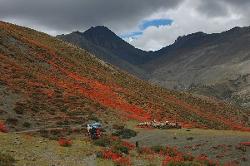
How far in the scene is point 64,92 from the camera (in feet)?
265

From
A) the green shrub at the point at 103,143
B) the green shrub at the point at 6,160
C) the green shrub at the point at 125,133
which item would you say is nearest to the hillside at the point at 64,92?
the green shrub at the point at 125,133

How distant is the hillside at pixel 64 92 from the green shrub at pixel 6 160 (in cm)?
3350

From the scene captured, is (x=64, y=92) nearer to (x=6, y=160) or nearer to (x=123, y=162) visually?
(x=123, y=162)

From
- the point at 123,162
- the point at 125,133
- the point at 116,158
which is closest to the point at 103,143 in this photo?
the point at 116,158

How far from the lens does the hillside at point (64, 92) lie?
6619 cm

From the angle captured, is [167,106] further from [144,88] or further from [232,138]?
[232,138]

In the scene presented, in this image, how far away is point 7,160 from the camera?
22875 millimetres

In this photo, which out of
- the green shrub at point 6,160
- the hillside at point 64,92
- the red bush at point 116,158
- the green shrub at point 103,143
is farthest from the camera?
the hillside at point 64,92

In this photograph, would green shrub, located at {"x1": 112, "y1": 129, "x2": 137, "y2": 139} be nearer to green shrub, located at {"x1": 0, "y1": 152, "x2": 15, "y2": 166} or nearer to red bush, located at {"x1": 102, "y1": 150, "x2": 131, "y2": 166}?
red bush, located at {"x1": 102, "y1": 150, "x2": 131, "y2": 166}

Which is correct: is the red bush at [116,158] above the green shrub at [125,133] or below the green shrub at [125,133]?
below

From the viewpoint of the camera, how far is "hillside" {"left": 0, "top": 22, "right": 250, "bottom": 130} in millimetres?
66188

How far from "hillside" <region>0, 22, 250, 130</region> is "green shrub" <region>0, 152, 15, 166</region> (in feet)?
110

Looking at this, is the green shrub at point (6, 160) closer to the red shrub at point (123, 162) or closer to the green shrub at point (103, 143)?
the red shrub at point (123, 162)

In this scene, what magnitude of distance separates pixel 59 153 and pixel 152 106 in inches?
2685
